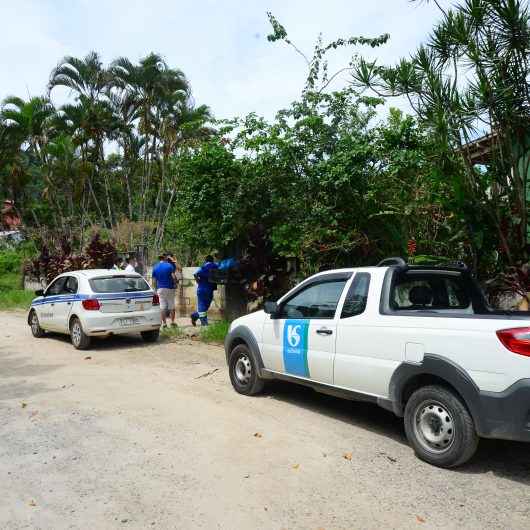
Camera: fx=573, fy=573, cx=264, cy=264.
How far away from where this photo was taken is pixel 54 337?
1309 cm

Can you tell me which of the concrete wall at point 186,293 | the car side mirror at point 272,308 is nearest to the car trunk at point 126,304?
the concrete wall at point 186,293

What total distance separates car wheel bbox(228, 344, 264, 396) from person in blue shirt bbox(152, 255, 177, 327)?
546 centimetres

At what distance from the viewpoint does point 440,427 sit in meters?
4.68

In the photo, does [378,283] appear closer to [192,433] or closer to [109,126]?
[192,433]

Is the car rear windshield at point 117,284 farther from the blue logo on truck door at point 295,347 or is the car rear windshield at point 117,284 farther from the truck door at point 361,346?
the truck door at point 361,346

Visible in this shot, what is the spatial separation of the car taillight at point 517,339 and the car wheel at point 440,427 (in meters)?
0.66

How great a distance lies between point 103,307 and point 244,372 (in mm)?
4704

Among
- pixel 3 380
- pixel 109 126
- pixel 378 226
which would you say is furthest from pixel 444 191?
pixel 109 126

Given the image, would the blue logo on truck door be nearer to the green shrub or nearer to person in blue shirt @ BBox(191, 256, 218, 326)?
person in blue shirt @ BBox(191, 256, 218, 326)

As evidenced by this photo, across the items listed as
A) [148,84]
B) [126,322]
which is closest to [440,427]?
[126,322]

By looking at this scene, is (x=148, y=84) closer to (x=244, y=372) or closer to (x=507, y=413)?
(x=244, y=372)

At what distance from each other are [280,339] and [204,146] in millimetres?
5858

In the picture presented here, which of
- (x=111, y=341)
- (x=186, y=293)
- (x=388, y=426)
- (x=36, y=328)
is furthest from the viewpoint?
(x=186, y=293)

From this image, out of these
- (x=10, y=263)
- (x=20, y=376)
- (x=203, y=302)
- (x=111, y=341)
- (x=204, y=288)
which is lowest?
(x=20, y=376)
